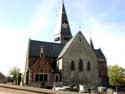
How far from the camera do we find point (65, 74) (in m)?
43.8

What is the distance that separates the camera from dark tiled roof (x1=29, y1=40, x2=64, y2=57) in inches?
1820

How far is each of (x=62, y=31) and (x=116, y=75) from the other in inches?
1143

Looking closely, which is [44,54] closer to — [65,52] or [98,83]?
[65,52]

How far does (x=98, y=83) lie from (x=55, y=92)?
46.3 m

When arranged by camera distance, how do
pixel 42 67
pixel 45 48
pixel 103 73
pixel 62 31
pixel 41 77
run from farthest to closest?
1. pixel 62 31
2. pixel 103 73
3. pixel 45 48
4. pixel 42 67
5. pixel 41 77

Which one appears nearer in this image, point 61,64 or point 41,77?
point 41,77

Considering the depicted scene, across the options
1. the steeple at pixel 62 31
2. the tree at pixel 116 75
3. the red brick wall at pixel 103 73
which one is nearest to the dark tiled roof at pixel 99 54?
the red brick wall at pixel 103 73

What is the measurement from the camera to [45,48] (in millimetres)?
47688

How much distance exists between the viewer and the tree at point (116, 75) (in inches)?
2938

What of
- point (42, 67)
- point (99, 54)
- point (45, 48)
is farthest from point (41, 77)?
point (99, 54)

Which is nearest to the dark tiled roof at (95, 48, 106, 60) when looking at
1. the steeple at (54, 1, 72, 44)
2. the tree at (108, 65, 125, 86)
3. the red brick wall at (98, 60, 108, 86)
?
the red brick wall at (98, 60, 108, 86)

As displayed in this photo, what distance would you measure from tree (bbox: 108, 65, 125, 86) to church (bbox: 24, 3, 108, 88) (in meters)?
26.6

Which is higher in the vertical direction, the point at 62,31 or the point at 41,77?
the point at 62,31

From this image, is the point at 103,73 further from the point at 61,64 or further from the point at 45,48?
the point at 45,48
